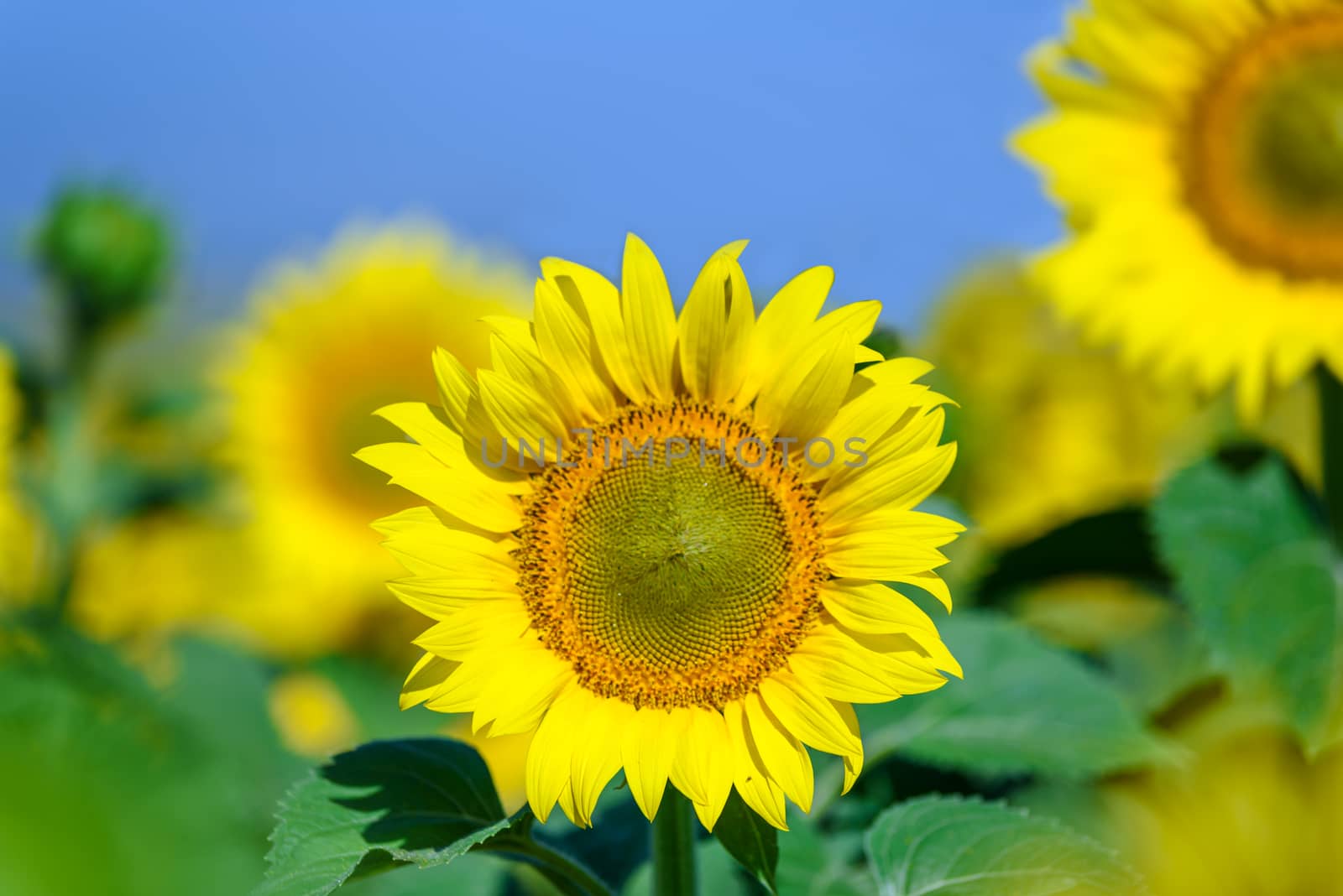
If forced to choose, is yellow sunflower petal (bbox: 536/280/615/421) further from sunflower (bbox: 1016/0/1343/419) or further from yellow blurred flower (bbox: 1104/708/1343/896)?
sunflower (bbox: 1016/0/1343/419)

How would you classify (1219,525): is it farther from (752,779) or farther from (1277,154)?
(752,779)

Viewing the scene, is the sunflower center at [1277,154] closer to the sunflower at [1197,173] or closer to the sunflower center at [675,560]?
the sunflower at [1197,173]

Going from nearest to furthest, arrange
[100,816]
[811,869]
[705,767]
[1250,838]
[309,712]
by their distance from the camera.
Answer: [100,816]
[1250,838]
[705,767]
[811,869]
[309,712]

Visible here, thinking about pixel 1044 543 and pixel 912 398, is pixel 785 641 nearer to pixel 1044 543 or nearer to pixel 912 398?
pixel 912 398

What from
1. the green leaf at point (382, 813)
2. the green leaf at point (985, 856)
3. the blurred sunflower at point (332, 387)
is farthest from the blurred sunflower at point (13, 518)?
the green leaf at point (985, 856)

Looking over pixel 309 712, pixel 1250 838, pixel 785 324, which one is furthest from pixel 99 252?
pixel 1250 838

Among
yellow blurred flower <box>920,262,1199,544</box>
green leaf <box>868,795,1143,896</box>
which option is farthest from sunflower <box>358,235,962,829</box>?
yellow blurred flower <box>920,262,1199,544</box>

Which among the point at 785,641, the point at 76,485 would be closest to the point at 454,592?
the point at 785,641
